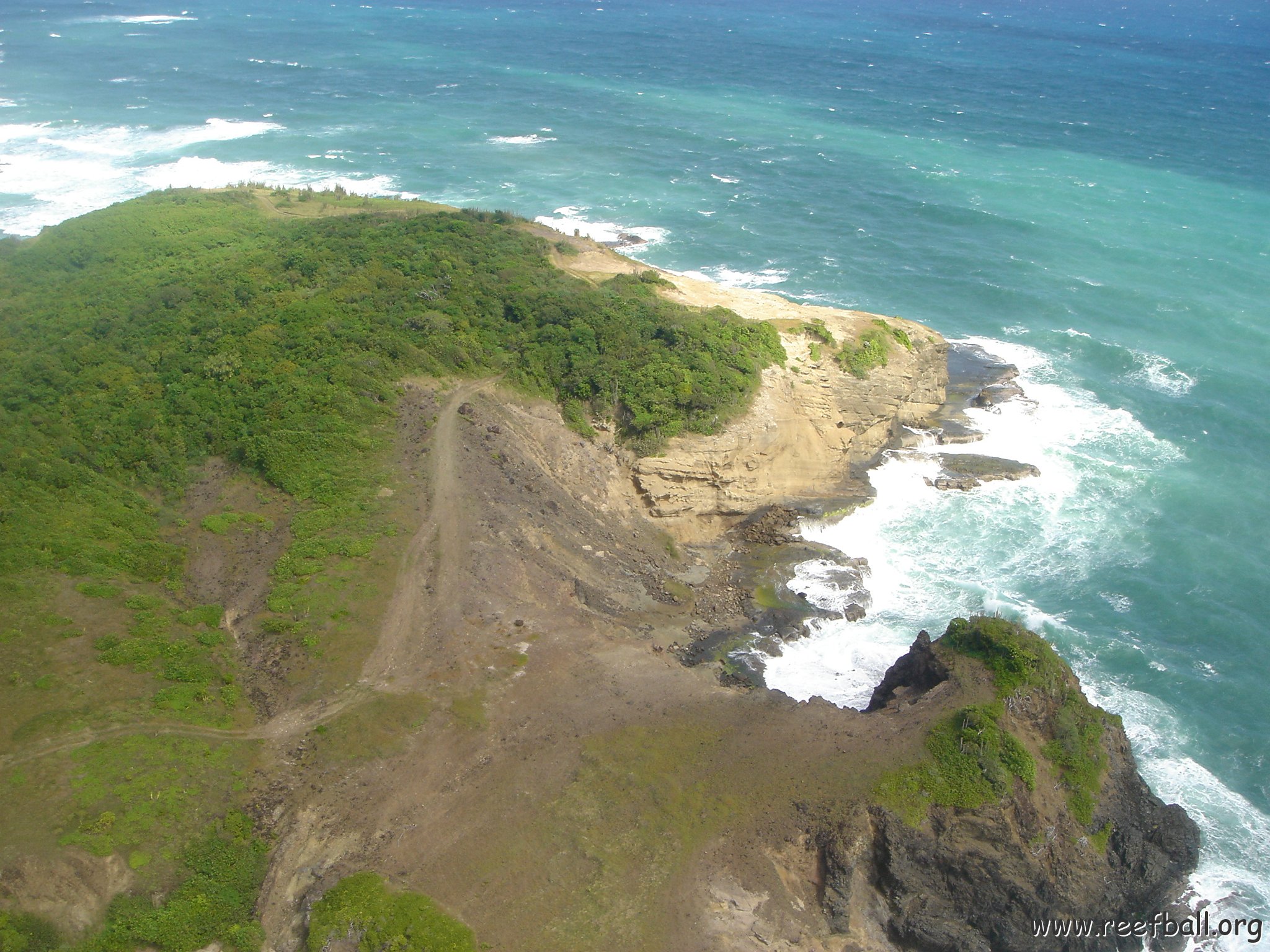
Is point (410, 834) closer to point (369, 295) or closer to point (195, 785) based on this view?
point (195, 785)

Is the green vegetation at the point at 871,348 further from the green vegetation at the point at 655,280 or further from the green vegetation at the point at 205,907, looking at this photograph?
the green vegetation at the point at 205,907

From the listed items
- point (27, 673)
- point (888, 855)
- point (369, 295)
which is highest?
point (369, 295)

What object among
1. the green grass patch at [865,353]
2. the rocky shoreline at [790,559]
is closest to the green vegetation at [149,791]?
the rocky shoreline at [790,559]

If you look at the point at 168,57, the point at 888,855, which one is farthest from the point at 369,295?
the point at 168,57
